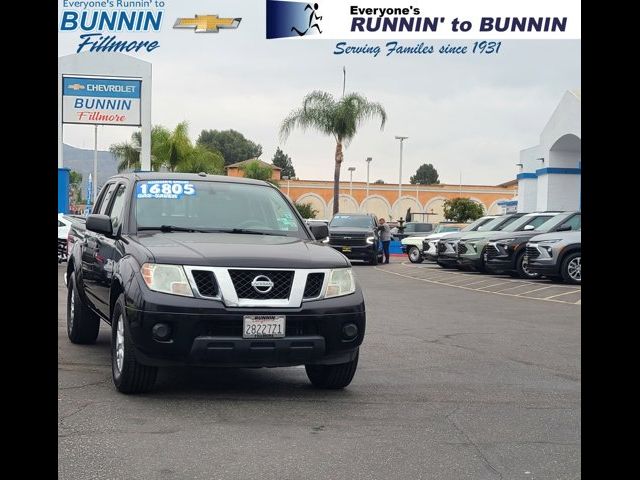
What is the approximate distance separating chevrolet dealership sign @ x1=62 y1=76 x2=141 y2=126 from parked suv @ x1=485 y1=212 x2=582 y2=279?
1762 cm

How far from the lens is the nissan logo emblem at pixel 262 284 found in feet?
22.6

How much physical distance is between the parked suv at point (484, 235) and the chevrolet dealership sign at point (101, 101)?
52.3 ft

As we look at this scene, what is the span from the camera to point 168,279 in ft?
22.4

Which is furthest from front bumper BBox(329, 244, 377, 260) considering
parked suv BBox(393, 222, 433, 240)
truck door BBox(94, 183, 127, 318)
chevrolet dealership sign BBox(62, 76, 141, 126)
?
truck door BBox(94, 183, 127, 318)

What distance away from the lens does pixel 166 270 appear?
6.86m

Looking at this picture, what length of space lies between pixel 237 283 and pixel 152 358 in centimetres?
84

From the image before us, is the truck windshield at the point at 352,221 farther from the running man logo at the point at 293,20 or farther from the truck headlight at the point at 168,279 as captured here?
the truck headlight at the point at 168,279

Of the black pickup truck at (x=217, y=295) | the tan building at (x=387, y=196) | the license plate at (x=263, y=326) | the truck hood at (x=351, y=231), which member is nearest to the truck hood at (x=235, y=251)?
the black pickup truck at (x=217, y=295)

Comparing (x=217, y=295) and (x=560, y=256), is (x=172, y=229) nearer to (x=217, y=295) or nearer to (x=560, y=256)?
(x=217, y=295)

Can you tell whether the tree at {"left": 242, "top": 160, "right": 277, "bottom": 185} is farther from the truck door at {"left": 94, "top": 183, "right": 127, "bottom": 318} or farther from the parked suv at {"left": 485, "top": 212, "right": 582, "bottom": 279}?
the truck door at {"left": 94, "top": 183, "right": 127, "bottom": 318}
